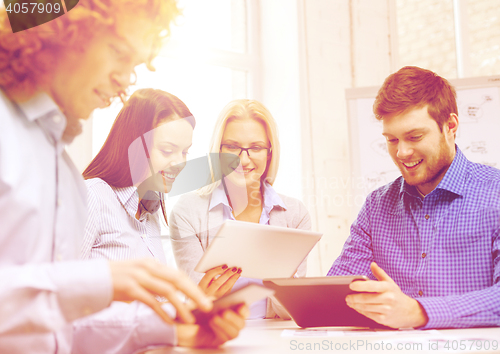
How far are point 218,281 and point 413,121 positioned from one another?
855 millimetres

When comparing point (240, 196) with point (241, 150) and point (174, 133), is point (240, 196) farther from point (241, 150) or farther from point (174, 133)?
point (174, 133)

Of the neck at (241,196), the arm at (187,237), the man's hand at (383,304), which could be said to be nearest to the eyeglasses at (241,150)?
the neck at (241,196)

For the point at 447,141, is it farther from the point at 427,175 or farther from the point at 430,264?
the point at 430,264

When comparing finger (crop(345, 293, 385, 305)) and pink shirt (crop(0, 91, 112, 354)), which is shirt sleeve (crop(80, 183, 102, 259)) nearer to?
pink shirt (crop(0, 91, 112, 354))

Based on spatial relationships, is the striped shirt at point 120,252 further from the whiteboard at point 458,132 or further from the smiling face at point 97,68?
the whiteboard at point 458,132

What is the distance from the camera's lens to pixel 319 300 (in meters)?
0.94

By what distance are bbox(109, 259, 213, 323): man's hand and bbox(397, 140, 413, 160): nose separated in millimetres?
1104

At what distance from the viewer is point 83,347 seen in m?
0.74

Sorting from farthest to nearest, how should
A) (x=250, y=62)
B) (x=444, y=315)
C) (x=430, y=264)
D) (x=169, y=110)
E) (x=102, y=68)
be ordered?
(x=250, y=62)
(x=169, y=110)
(x=430, y=264)
(x=444, y=315)
(x=102, y=68)

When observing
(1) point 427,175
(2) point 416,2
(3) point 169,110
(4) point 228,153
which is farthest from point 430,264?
(2) point 416,2

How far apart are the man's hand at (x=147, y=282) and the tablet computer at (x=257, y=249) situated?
388mm

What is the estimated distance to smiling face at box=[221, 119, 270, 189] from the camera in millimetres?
1725

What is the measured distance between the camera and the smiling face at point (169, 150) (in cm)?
136

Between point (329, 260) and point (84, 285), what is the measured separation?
2.07 m
